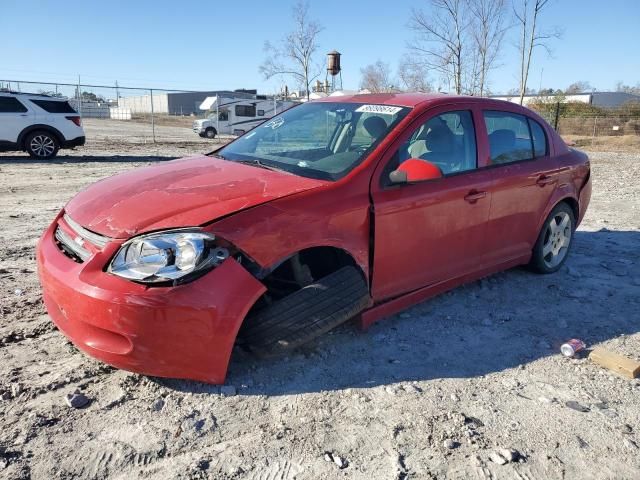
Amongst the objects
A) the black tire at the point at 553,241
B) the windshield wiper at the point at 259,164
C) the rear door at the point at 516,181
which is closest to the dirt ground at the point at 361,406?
the rear door at the point at 516,181

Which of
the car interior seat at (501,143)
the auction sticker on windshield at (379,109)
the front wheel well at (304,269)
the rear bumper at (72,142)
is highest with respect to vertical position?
the auction sticker on windshield at (379,109)

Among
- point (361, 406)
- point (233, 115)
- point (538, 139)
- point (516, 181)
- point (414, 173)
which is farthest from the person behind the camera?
point (233, 115)

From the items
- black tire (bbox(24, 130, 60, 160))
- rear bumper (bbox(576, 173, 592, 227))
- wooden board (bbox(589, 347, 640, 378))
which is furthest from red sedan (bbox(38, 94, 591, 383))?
black tire (bbox(24, 130, 60, 160))

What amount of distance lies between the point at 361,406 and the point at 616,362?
68.0 inches

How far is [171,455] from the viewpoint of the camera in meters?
2.38

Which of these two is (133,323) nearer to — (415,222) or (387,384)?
(387,384)

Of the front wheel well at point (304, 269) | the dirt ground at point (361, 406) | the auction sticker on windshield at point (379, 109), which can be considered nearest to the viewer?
the dirt ground at point (361, 406)

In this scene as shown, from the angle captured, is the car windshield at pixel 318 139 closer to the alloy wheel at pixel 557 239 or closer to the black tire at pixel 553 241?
the black tire at pixel 553 241

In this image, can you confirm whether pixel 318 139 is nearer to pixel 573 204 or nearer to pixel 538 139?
pixel 538 139

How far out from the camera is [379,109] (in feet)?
12.7

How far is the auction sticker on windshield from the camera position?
12.4 feet

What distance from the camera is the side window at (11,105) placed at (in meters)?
13.2

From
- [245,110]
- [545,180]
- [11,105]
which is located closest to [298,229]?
[545,180]

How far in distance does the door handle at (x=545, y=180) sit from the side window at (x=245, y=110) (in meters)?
28.0
